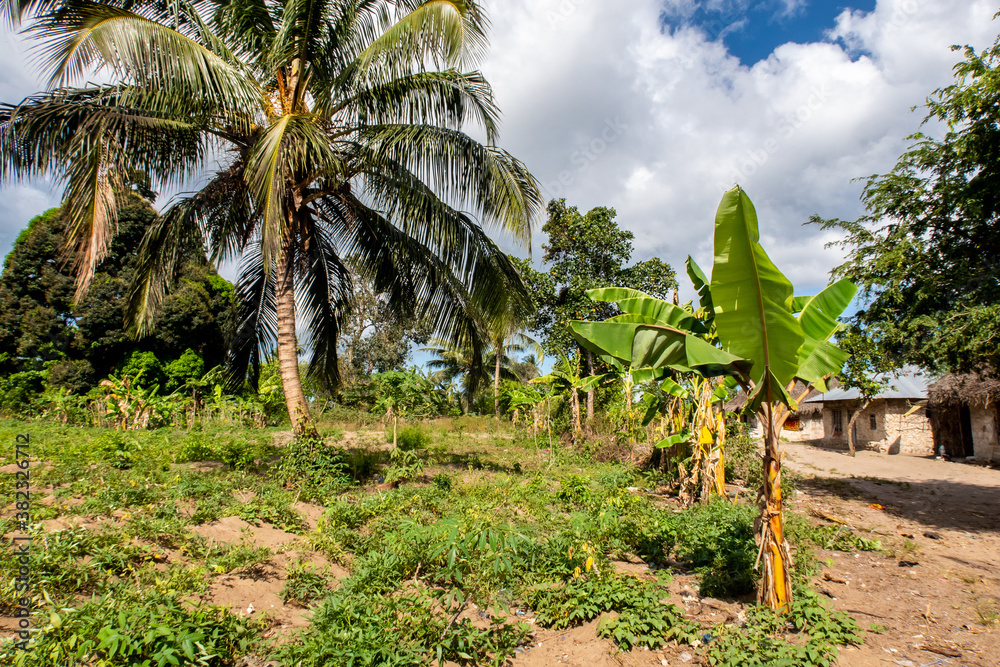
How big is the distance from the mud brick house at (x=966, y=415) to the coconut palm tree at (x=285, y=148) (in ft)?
44.4

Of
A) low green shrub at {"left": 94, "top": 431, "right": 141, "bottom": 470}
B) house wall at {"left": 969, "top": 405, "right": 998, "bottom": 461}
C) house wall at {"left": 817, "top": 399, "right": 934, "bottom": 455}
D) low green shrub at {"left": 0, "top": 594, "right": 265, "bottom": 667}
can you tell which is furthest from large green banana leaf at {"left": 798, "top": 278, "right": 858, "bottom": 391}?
house wall at {"left": 817, "top": 399, "right": 934, "bottom": 455}

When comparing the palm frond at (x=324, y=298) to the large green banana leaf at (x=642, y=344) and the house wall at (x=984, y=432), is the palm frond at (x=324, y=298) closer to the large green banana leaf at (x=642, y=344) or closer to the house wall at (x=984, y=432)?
the large green banana leaf at (x=642, y=344)

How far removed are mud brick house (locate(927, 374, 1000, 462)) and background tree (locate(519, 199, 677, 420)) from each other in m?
8.41

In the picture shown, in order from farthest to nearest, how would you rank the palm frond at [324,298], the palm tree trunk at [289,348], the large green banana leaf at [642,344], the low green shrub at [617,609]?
the palm frond at [324,298]
the palm tree trunk at [289,348]
the large green banana leaf at [642,344]
the low green shrub at [617,609]

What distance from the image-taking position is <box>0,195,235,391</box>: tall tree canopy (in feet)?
48.2

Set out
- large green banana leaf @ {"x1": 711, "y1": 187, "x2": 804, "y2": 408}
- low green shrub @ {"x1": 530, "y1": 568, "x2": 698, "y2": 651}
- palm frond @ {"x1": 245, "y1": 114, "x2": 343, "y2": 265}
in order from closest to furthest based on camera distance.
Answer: large green banana leaf @ {"x1": 711, "y1": 187, "x2": 804, "y2": 408} → low green shrub @ {"x1": 530, "y1": 568, "x2": 698, "y2": 651} → palm frond @ {"x1": 245, "y1": 114, "x2": 343, "y2": 265}

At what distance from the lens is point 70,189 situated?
5.57 m

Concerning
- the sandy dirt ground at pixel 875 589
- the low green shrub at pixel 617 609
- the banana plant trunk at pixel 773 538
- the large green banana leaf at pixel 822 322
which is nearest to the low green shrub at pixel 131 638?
the sandy dirt ground at pixel 875 589

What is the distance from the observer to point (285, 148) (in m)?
5.87

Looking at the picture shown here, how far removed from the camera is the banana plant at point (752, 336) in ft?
10.8

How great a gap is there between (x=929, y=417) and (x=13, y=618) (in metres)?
21.0

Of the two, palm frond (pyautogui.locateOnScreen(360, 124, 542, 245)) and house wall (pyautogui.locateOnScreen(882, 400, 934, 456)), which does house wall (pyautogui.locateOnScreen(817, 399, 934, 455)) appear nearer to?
house wall (pyautogui.locateOnScreen(882, 400, 934, 456))

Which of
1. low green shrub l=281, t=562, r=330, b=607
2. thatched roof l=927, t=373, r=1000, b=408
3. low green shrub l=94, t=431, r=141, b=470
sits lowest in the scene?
low green shrub l=281, t=562, r=330, b=607

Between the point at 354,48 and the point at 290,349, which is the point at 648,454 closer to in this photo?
the point at 290,349
